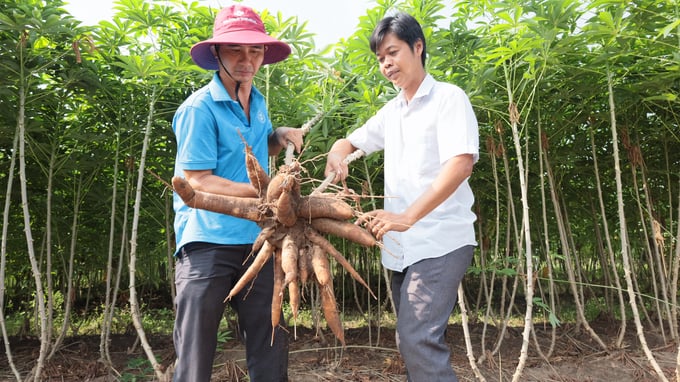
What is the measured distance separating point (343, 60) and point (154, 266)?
14.8 feet

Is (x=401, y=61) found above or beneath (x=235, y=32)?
beneath

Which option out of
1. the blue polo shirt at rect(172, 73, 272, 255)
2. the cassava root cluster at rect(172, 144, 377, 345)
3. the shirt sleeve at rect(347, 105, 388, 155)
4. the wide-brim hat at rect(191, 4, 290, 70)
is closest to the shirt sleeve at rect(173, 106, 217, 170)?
the blue polo shirt at rect(172, 73, 272, 255)

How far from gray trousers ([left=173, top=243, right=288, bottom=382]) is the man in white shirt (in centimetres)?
57

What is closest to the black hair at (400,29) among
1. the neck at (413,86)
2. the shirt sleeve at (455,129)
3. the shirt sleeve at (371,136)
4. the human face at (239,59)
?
the neck at (413,86)

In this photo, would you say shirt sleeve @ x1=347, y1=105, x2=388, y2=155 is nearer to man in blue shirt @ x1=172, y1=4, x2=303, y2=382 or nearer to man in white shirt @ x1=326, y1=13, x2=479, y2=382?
man in white shirt @ x1=326, y1=13, x2=479, y2=382

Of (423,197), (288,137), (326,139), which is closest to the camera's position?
(423,197)

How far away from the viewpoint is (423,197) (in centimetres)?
164

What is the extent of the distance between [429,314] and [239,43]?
48.5 inches

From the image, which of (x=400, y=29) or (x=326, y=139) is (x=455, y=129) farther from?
(x=326, y=139)

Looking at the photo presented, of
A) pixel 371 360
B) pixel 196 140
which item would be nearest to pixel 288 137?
pixel 196 140

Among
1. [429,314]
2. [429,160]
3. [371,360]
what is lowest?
[371,360]

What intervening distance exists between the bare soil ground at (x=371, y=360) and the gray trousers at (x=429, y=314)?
1869 mm

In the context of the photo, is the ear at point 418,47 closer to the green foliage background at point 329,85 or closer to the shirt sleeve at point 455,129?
the shirt sleeve at point 455,129

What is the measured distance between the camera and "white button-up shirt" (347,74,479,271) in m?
1.73
